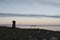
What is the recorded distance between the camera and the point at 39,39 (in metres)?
12.1

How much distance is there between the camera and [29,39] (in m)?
12.3

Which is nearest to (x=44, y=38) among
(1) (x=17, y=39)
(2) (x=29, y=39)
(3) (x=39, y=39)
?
(3) (x=39, y=39)

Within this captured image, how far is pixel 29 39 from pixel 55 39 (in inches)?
94.0

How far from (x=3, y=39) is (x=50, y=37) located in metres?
4.36

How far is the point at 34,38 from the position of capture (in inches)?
482

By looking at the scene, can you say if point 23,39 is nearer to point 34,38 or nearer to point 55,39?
point 34,38

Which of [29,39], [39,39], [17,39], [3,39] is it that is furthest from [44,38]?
[3,39]

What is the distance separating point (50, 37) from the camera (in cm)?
1281

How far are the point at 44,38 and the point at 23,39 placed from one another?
1.92m

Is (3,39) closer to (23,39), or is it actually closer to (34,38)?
(23,39)

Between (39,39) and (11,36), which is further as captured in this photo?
(11,36)

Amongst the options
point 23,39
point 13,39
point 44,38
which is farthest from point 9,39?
point 44,38

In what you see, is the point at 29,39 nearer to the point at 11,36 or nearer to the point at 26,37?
the point at 26,37

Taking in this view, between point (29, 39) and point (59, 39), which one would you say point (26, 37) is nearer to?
point (29, 39)
